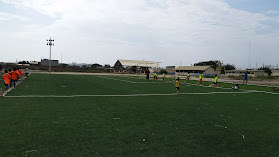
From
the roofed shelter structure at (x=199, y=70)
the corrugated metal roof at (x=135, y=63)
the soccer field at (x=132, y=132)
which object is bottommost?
the soccer field at (x=132, y=132)

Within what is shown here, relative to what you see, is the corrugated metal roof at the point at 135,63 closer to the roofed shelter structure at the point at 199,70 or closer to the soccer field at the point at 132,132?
the roofed shelter structure at the point at 199,70

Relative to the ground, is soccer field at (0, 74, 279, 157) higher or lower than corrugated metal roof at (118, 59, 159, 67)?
lower

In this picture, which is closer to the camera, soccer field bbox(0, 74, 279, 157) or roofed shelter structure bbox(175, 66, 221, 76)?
soccer field bbox(0, 74, 279, 157)

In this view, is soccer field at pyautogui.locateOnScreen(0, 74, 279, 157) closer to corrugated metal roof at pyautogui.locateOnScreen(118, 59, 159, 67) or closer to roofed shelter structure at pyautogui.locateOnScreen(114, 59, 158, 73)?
corrugated metal roof at pyautogui.locateOnScreen(118, 59, 159, 67)

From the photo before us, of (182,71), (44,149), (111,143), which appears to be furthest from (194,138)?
(182,71)

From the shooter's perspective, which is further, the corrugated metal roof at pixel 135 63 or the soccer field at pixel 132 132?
the corrugated metal roof at pixel 135 63

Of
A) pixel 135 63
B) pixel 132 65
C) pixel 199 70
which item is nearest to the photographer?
pixel 132 65

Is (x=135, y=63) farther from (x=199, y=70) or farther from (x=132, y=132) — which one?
(x=132, y=132)

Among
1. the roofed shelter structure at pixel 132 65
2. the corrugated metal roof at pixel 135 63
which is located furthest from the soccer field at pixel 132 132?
the roofed shelter structure at pixel 132 65

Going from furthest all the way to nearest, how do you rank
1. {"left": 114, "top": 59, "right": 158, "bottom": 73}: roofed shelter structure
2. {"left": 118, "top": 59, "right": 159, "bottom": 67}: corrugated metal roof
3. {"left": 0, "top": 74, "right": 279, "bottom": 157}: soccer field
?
{"left": 118, "top": 59, "right": 159, "bottom": 67}: corrugated metal roof, {"left": 114, "top": 59, "right": 158, "bottom": 73}: roofed shelter structure, {"left": 0, "top": 74, "right": 279, "bottom": 157}: soccer field

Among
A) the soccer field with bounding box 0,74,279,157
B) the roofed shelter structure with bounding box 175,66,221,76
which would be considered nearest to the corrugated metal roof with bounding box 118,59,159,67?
the roofed shelter structure with bounding box 175,66,221,76

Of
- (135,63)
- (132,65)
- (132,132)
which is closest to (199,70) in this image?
(135,63)

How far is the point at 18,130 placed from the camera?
589cm

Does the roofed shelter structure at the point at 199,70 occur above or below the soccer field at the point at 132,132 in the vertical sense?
above
